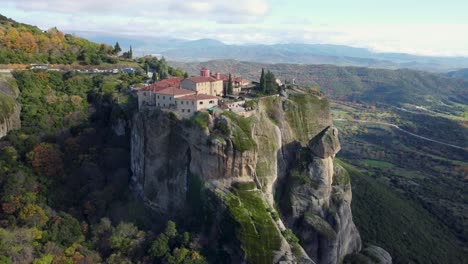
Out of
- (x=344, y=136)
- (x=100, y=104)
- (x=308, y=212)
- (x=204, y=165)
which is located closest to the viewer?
(x=204, y=165)

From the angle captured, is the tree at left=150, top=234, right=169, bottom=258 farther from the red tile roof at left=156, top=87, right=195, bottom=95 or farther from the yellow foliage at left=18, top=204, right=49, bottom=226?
the red tile roof at left=156, top=87, right=195, bottom=95

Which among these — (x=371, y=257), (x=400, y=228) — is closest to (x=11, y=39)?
(x=371, y=257)

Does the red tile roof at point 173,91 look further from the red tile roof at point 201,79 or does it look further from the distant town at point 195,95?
the red tile roof at point 201,79

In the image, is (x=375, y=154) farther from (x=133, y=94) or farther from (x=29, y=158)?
(x=29, y=158)

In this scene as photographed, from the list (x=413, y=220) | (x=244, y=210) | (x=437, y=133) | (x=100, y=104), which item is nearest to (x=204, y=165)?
(x=244, y=210)

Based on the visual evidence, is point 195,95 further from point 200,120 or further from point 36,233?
point 36,233

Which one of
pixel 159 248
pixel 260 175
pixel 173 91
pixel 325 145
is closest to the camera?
pixel 159 248

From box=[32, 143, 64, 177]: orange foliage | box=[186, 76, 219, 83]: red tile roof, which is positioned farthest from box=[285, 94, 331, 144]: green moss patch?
box=[32, 143, 64, 177]: orange foliage
